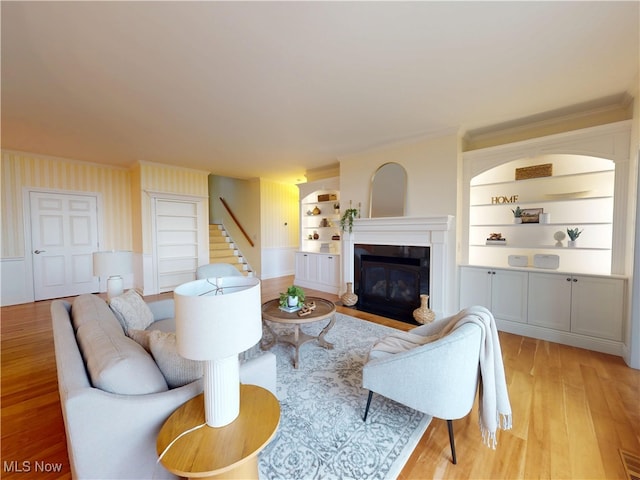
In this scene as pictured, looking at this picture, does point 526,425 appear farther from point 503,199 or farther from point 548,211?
point 503,199

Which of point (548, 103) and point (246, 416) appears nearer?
point (246, 416)

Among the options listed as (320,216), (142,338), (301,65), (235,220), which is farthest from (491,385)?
(235,220)

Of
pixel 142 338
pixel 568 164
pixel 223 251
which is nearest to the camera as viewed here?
pixel 142 338

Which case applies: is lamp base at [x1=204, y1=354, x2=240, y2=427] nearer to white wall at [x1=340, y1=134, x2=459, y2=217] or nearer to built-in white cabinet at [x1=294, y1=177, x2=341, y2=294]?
white wall at [x1=340, y1=134, x2=459, y2=217]

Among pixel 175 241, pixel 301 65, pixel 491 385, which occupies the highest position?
pixel 301 65

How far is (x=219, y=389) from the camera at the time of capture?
109 centimetres

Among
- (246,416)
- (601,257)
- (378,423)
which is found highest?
(601,257)

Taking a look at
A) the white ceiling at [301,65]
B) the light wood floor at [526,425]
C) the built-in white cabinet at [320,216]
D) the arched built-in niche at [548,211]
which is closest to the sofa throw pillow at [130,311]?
the light wood floor at [526,425]

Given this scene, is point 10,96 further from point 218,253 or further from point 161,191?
point 218,253

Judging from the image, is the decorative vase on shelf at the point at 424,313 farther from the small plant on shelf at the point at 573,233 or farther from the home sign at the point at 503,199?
the small plant on shelf at the point at 573,233

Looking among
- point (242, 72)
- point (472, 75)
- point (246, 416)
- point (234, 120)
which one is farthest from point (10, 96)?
point (472, 75)

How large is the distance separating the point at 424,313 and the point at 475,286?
0.81 m

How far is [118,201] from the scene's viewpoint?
5.66m

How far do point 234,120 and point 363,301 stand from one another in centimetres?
342
